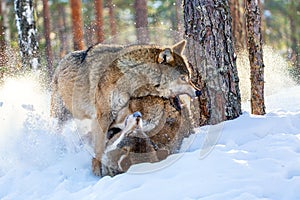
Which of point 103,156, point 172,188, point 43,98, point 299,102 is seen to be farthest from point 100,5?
point 172,188

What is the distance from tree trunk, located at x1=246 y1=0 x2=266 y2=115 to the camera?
5637 mm

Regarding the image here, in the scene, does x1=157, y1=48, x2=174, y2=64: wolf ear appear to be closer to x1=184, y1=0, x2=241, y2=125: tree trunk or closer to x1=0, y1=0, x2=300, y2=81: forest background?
x1=184, y1=0, x2=241, y2=125: tree trunk

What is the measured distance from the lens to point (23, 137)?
554 centimetres

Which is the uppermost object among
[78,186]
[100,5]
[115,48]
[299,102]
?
[100,5]

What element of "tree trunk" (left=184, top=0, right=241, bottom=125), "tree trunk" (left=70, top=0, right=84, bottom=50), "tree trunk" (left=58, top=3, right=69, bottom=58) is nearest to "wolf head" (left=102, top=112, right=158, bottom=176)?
"tree trunk" (left=184, top=0, right=241, bottom=125)

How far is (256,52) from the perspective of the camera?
5.66 m

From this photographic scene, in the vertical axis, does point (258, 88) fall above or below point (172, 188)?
above

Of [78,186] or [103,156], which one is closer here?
[78,186]

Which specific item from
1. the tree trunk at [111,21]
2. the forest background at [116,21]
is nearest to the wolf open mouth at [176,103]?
the forest background at [116,21]

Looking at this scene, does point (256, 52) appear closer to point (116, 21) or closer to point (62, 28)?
point (116, 21)

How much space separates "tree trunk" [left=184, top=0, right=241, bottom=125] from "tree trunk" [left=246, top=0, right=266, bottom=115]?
1.18 feet

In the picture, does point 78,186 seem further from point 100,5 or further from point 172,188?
point 100,5

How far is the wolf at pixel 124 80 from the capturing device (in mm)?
4809

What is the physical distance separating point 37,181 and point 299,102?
3661 mm
